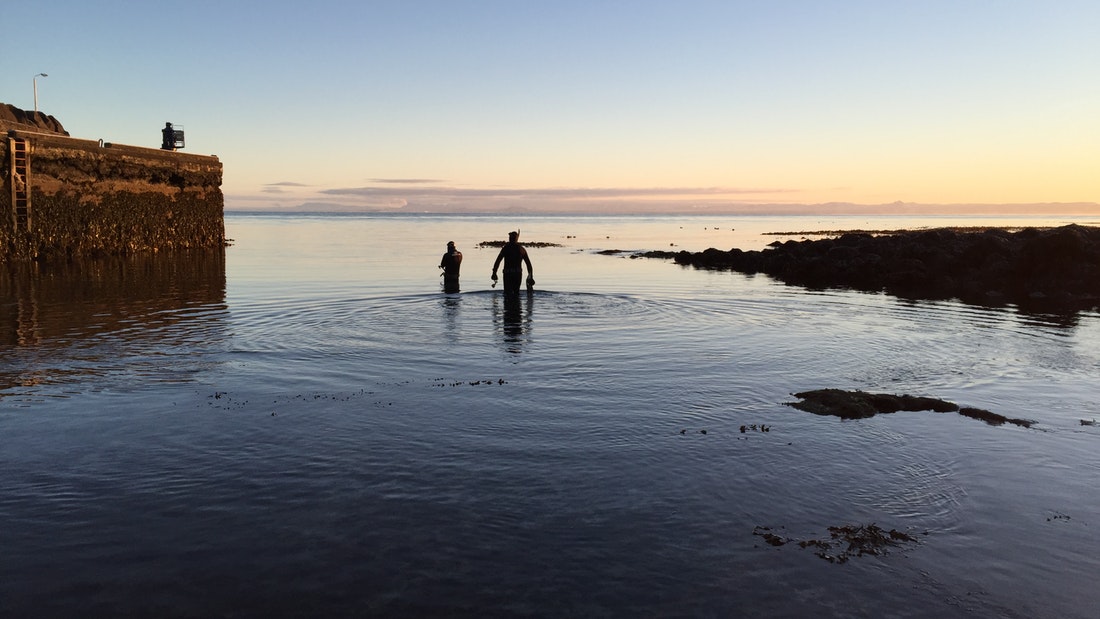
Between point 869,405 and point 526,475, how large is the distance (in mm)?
6599

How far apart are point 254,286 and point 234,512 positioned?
25.8 meters

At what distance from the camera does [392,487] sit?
313 inches

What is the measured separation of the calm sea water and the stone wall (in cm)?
2403

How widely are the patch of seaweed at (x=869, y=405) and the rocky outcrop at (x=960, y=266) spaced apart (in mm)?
19980

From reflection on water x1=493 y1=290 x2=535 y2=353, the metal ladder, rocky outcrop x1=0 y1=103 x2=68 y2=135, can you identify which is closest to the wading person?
reflection on water x1=493 y1=290 x2=535 y2=353

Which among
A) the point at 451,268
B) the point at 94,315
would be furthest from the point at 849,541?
the point at 451,268

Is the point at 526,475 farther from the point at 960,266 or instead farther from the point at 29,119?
the point at 29,119

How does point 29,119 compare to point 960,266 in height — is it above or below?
above

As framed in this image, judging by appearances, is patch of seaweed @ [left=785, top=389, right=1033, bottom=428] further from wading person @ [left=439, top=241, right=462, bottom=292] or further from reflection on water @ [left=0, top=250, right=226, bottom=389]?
wading person @ [left=439, top=241, right=462, bottom=292]

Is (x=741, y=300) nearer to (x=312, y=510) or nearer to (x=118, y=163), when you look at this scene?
(x=312, y=510)

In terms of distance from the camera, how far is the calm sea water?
5.82m

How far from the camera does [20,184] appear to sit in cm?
3731

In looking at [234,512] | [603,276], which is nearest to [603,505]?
[234,512]

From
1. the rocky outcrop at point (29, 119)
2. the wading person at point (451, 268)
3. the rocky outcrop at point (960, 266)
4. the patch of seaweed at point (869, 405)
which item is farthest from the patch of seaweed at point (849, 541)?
the rocky outcrop at point (29, 119)
